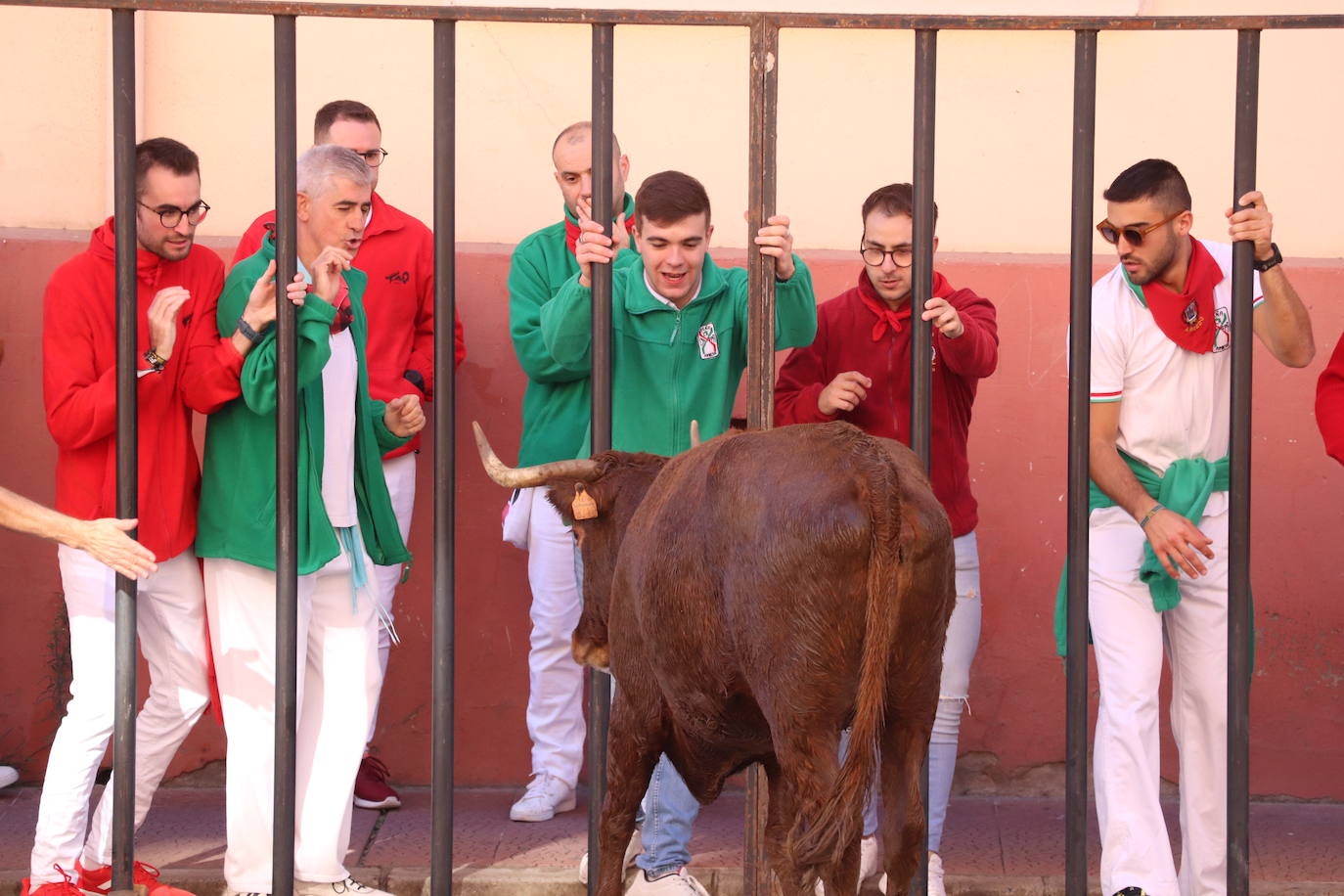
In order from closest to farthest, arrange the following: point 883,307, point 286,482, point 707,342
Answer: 1. point 286,482
2. point 707,342
3. point 883,307

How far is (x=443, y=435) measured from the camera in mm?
3539

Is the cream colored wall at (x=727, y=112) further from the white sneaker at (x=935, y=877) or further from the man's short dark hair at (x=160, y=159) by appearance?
the white sneaker at (x=935, y=877)

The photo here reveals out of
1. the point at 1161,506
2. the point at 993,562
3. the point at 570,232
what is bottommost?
the point at 993,562

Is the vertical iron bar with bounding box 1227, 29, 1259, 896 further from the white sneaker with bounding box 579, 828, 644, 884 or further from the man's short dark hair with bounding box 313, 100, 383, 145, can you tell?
the man's short dark hair with bounding box 313, 100, 383, 145

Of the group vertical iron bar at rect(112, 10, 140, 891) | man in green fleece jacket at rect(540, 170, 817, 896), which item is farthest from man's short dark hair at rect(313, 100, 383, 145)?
vertical iron bar at rect(112, 10, 140, 891)

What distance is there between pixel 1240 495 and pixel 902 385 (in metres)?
1.50

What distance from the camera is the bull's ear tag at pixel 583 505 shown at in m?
3.59

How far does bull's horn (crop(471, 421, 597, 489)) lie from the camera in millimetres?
3502

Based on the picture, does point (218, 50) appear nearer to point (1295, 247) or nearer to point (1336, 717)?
point (1295, 247)

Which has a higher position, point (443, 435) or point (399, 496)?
point (443, 435)

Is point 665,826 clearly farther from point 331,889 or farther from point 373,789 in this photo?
point 373,789

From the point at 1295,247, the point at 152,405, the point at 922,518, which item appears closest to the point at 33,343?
the point at 152,405

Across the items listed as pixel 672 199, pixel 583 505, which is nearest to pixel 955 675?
pixel 672 199

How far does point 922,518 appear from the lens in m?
2.99
